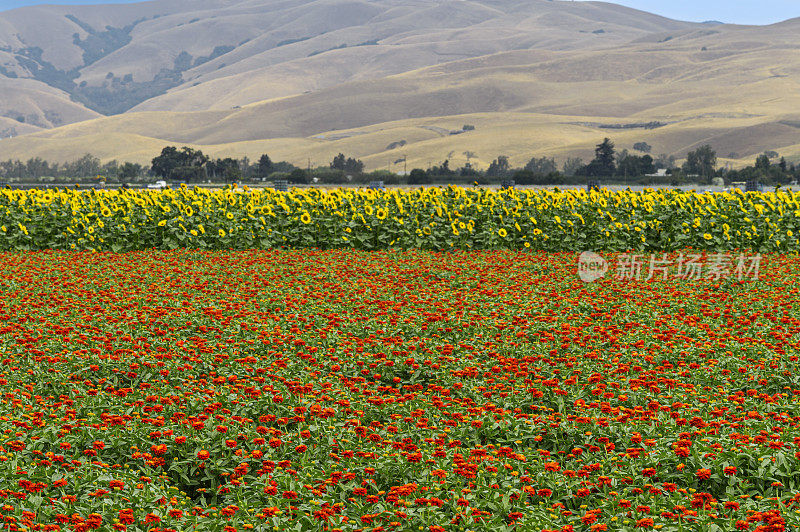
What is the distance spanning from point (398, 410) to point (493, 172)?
475ft

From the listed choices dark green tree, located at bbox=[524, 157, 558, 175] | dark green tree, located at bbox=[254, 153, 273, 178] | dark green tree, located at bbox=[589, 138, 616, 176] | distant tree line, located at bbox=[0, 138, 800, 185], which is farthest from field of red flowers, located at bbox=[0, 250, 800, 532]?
dark green tree, located at bbox=[524, 157, 558, 175]

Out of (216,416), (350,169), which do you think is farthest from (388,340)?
(350,169)

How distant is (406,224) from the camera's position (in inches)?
595

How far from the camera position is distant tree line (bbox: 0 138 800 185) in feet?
327

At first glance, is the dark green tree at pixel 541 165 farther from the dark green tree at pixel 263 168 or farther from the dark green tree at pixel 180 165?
the dark green tree at pixel 180 165

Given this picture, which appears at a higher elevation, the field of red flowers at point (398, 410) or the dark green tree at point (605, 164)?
the dark green tree at point (605, 164)

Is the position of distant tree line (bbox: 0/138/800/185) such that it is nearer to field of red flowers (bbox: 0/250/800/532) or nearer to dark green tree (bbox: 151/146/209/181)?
dark green tree (bbox: 151/146/209/181)

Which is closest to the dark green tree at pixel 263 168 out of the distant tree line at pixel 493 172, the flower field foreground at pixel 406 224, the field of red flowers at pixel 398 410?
the distant tree line at pixel 493 172

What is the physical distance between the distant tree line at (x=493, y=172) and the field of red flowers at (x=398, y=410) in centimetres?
6999

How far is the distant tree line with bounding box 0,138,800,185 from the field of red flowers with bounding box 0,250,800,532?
2755 inches

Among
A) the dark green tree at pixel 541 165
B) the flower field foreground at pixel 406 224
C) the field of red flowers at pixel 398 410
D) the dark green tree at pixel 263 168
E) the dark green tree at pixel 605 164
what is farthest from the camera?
the dark green tree at pixel 541 165

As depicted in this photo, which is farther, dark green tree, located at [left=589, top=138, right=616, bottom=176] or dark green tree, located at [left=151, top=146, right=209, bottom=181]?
dark green tree, located at [left=589, top=138, right=616, bottom=176]

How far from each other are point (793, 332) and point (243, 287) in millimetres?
6102

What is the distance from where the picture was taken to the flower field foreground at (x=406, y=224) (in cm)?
1491
